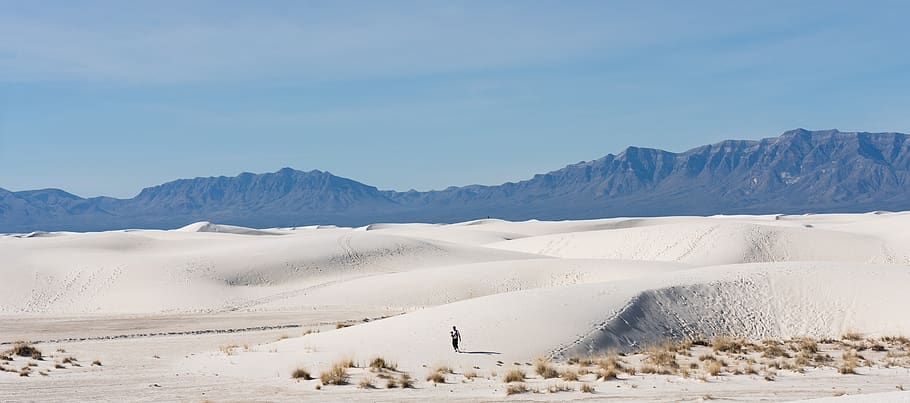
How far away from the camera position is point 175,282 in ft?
149

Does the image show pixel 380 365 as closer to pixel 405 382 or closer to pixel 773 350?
pixel 405 382

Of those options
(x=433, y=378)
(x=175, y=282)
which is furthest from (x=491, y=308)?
(x=175, y=282)

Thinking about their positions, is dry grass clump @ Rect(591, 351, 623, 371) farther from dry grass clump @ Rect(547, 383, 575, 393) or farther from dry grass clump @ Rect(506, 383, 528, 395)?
dry grass clump @ Rect(506, 383, 528, 395)

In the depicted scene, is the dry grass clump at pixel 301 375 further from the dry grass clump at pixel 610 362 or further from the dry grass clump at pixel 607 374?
the dry grass clump at pixel 610 362

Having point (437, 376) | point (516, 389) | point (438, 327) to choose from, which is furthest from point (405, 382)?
point (438, 327)

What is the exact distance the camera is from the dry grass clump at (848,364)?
1719 centimetres

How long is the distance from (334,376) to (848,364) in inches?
397

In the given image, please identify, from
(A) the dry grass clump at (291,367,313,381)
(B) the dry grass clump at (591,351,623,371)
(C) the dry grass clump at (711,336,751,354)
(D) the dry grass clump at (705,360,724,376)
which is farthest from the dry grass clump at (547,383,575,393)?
(C) the dry grass clump at (711,336,751,354)

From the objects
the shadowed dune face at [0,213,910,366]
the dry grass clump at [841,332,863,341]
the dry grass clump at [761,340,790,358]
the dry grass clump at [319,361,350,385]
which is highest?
the shadowed dune face at [0,213,910,366]

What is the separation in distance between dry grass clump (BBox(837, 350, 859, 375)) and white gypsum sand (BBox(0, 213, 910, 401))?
87 mm

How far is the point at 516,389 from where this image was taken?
15.8 metres

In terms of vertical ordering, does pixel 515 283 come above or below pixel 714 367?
above

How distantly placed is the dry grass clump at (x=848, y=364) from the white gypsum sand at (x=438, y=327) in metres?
0.09

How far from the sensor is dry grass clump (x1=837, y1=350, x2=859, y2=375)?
17188 millimetres
